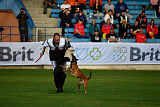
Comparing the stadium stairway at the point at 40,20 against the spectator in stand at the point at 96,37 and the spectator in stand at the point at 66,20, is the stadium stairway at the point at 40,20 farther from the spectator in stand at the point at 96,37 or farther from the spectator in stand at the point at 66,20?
the spectator in stand at the point at 96,37

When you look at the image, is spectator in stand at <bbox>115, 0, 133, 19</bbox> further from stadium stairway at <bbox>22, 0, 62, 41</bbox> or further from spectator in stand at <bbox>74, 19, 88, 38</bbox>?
stadium stairway at <bbox>22, 0, 62, 41</bbox>

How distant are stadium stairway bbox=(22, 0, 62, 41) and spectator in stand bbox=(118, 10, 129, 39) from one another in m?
3.77

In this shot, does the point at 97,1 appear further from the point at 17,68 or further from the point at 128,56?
the point at 17,68

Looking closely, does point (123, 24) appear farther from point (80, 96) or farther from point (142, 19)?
point (80, 96)

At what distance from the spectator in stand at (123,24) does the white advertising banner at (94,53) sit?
9.19ft

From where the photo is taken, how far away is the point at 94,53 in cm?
2172

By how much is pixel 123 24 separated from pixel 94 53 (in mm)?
4244

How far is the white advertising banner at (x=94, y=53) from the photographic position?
21062 mm

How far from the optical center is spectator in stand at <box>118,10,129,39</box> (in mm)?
24859

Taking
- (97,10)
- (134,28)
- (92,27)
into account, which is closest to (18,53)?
(92,27)

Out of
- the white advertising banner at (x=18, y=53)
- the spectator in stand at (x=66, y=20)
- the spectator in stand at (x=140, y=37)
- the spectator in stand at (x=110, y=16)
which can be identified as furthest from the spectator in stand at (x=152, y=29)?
the white advertising banner at (x=18, y=53)

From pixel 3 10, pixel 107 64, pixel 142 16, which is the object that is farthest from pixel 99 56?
pixel 3 10

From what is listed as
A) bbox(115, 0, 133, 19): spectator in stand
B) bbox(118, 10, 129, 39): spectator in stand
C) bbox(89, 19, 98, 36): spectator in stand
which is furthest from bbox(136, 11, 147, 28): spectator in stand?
bbox(89, 19, 98, 36): spectator in stand

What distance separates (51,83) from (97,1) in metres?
12.4
